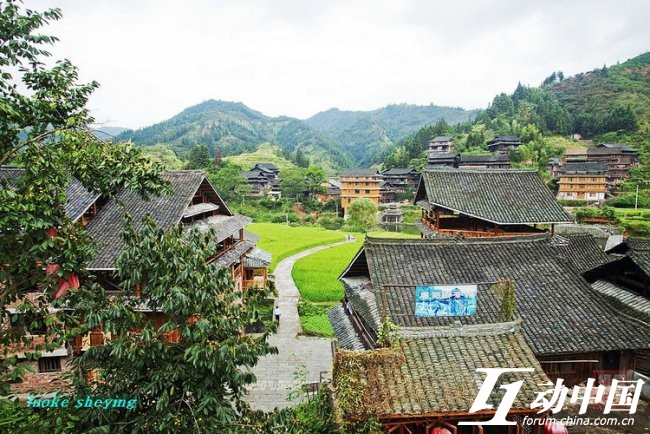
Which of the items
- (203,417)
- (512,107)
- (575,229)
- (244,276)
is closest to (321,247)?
(244,276)

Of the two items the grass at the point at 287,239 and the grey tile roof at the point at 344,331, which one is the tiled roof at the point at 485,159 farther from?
the grey tile roof at the point at 344,331

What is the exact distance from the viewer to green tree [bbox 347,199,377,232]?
74.0 m

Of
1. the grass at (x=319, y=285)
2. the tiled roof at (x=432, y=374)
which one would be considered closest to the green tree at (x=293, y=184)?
the grass at (x=319, y=285)

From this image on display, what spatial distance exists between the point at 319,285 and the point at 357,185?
167ft

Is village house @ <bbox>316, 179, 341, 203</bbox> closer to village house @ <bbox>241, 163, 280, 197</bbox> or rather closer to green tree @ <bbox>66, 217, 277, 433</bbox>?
village house @ <bbox>241, 163, 280, 197</bbox>

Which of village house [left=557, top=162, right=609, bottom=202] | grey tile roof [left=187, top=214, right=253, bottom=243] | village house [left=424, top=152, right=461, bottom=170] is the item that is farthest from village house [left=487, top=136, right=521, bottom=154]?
grey tile roof [left=187, top=214, right=253, bottom=243]

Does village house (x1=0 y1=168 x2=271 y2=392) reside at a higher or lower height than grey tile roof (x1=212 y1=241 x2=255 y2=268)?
higher

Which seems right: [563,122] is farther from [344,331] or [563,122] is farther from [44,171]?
[44,171]

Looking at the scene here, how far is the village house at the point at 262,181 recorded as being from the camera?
93938mm

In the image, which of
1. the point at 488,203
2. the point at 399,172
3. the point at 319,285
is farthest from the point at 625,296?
the point at 399,172

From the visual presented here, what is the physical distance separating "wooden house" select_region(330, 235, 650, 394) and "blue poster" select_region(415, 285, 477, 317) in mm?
410

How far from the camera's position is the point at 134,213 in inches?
760

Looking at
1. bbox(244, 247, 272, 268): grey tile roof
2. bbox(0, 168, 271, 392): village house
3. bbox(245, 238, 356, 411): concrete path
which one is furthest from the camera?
bbox(244, 247, 272, 268): grey tile roof

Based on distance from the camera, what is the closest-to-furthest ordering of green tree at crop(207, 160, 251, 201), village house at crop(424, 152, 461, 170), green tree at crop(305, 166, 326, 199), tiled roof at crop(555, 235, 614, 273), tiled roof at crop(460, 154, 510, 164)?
tiled roof at crop(555, 235, 614, 273), green tree at crop(207, 160, 251, 201), tiled roof at crop(460, 154, 510, 164), village house at crop(424, 152, 461, 170), green tree at crop(305, 166, 326, 199)
